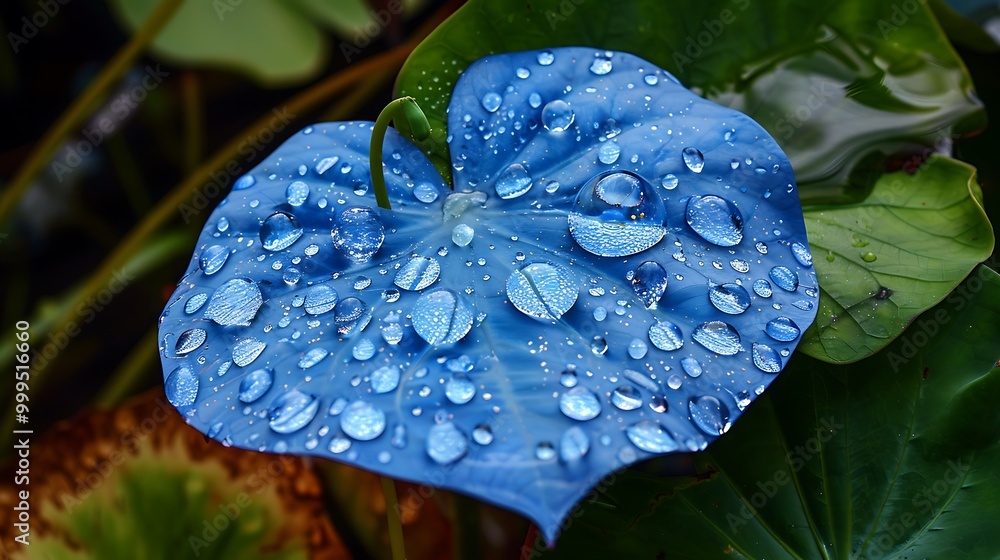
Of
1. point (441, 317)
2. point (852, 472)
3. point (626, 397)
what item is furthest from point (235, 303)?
point (852, 472)

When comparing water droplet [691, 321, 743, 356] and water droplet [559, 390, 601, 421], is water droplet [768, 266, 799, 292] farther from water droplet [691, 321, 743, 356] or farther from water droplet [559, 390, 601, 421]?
water droplet [559, 390, 601, 421]

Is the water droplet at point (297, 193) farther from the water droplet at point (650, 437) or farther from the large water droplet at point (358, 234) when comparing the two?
the water droplet at point (650, 437)

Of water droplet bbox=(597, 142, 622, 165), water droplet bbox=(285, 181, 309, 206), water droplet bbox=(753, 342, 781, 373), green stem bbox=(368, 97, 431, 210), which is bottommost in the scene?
water droplet bbox=(753, 342, 781, 373)

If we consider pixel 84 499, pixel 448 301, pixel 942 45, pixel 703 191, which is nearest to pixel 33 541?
pixel 84 499

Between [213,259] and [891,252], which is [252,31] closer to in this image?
[213,259]

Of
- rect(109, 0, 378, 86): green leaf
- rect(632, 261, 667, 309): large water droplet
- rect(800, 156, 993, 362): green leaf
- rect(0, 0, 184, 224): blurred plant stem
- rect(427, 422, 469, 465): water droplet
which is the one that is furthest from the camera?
rect(109, 0, 378, 86): green leaf

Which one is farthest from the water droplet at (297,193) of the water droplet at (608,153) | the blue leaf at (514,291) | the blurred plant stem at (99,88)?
the blurred plant stem at (99,88)

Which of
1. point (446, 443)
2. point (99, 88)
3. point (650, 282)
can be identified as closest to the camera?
point (446, 443)

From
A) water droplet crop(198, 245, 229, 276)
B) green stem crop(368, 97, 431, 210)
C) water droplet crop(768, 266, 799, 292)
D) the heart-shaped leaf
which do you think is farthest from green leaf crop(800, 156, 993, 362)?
water droplet crop(198, 245, 229, 276)
